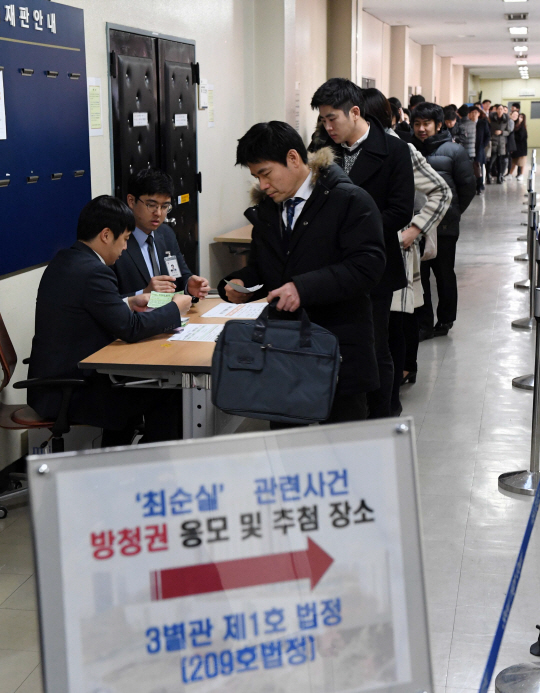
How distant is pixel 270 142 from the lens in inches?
100

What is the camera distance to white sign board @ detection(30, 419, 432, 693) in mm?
1140

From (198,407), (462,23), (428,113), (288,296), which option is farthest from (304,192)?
(462,23)

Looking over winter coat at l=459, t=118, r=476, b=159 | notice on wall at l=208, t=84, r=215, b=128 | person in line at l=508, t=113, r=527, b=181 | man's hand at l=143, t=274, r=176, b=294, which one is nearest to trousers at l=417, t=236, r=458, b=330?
notice on wall at l=208, t=84, r=215, b=128

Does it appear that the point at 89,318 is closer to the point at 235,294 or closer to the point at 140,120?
the point at 235,294

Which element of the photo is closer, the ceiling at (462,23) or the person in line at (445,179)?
the person in line at (445,179)

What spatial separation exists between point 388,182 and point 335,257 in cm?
125

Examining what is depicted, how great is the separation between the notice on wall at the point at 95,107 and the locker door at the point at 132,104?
0.15 m

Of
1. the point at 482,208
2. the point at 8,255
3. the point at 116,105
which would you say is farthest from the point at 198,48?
the point at 482,208

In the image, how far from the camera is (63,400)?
3.21 m

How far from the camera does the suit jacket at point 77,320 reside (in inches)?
127

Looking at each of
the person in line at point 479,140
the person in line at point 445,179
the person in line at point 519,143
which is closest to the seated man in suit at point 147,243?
the person in line at point 445,179

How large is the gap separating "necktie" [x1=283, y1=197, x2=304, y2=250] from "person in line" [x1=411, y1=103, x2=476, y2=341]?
3.37 m

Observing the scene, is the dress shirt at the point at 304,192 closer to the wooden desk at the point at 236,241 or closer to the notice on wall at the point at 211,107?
the wooden desk at the point at 236,241

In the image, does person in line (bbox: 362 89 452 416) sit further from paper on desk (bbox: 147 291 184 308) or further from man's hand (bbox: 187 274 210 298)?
paper on desk (bbox: 147 291 184 308)
